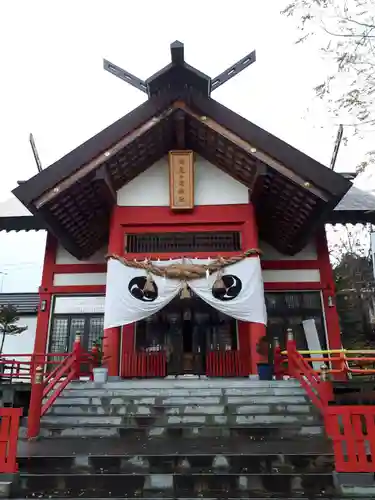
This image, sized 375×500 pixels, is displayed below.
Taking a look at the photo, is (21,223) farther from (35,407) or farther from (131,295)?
(35,407)

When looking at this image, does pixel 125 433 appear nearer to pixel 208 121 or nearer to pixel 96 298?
pixel 96 298

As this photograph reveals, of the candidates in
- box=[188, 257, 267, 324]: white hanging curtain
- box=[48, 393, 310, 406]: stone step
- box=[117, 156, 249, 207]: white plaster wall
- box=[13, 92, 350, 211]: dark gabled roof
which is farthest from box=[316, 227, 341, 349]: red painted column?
box=[48, 393, 310, 406]: stone step

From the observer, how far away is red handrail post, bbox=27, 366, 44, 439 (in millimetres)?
6551

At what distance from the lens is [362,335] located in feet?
56.6

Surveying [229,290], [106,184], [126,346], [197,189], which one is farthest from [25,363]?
[197,189]

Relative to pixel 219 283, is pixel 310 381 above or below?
below

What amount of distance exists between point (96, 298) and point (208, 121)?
5.77m

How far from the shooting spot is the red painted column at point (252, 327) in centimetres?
949

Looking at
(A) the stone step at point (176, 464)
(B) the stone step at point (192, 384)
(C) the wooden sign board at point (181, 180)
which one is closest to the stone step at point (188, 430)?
(A) the stone step at point (176, 464)

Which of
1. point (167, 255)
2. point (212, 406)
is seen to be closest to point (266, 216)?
point (167, 255)

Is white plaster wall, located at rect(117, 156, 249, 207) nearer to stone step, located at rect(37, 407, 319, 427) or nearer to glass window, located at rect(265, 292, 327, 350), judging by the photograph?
glass window, located at rect(265, 292, 327, 350)

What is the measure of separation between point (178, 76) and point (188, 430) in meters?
7.85

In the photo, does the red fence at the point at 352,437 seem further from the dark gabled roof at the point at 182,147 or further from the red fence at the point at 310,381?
the dark gabled roof at the point at 182,147

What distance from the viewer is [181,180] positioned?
11.1 meters
